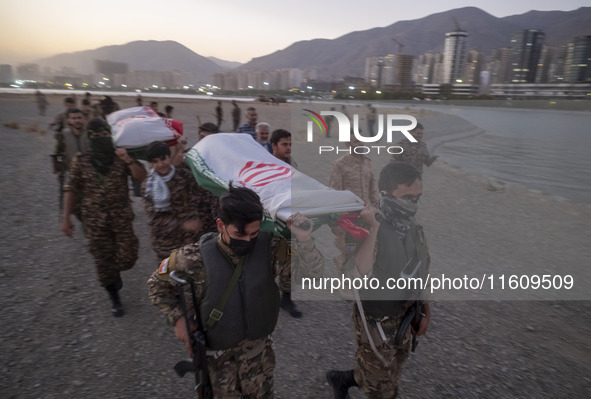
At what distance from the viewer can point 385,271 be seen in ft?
8.03

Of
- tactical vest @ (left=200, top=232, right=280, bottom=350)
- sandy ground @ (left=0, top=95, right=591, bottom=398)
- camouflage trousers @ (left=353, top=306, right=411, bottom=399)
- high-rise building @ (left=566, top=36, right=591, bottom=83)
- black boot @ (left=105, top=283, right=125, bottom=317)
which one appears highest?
high-rise building @ (left=566, top=36, right=591, bottom=83)

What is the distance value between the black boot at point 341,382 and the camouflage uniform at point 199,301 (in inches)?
33.1

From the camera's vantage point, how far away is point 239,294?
6.54 ft

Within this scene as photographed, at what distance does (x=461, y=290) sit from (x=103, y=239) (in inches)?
A: 184

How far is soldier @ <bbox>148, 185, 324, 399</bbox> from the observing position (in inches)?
75.6

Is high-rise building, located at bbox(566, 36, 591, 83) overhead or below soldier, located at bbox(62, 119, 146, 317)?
overhead

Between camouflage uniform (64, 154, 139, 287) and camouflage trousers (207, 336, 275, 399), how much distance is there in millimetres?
2374

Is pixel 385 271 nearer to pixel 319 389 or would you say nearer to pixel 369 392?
pixel 369 392

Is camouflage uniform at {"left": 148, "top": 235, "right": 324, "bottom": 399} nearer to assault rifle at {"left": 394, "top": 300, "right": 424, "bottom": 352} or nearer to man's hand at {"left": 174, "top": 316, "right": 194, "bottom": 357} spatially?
man's hand at {"left": 174, "top": 316, "right": 194, "bottom": 357}

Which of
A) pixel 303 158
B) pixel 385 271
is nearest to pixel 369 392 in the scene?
pixel 385 271

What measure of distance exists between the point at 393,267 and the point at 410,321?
44cm

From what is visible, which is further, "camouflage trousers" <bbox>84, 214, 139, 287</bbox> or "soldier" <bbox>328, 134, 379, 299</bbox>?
"soldier" <bbox>328, 134, 379, 299</bbox>

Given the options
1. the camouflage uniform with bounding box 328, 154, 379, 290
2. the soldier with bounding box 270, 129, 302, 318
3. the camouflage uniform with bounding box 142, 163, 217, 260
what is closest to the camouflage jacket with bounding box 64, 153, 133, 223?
the camouflage uniform with bounding box 142, 163, 217, 260

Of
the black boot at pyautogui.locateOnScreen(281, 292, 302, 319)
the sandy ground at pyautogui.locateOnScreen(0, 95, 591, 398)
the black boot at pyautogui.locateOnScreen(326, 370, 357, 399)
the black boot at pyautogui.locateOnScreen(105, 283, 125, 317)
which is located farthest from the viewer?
the black boot at pyautogui.locateOnScreen(281, 292, 302, 319)
